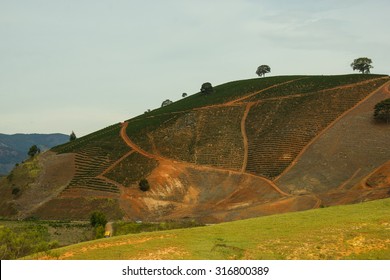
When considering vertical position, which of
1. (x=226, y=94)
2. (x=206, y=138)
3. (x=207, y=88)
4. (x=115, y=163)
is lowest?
(x=115, y=163)

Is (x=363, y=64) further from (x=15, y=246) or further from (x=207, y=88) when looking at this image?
(x=15, y=246)

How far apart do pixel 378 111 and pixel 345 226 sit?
59306 millimetres

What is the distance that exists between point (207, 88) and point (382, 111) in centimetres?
4868

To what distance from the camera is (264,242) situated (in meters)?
21.3

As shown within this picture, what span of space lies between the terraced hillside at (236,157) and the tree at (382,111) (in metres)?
2.14

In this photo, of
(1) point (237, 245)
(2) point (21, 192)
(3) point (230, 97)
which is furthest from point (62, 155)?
(1) point (237, 245)

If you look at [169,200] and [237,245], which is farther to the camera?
[169,200]

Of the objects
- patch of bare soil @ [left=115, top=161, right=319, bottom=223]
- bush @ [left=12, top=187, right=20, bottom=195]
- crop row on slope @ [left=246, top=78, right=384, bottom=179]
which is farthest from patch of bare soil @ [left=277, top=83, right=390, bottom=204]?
bush @ [left=12, top=187, right=20, bottom=195]

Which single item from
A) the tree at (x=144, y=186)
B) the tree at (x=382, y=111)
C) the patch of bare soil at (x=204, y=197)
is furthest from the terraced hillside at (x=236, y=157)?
the tree at (x=382, y=111)

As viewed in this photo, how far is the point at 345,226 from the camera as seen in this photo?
23.3 metres

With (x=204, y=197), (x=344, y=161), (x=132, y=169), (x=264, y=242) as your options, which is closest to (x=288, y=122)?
(x=344, y=161)

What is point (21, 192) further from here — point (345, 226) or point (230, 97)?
point (345, 226)

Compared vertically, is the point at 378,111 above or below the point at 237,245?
above

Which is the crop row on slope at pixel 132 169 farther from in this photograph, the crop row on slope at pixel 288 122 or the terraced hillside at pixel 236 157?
the crop row on slope at pixel 288 122
